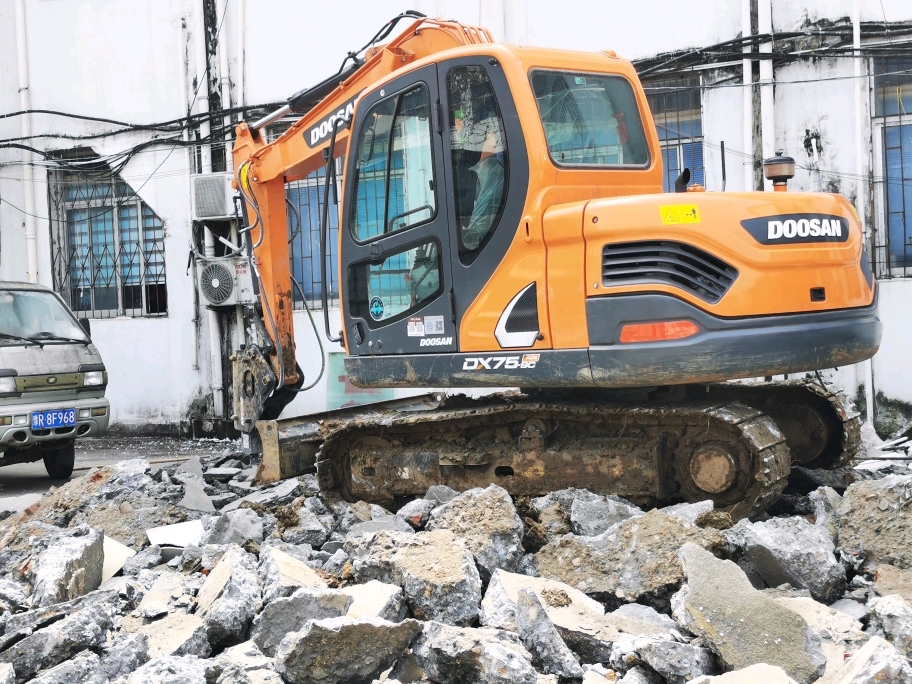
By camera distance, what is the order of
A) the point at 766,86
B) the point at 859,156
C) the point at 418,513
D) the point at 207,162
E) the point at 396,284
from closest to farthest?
the point at 418,513
the point at 396,284
the point at 859,156
the point at 766,86
the point at 207,162

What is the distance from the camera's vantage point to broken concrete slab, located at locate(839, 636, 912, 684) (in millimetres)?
2973

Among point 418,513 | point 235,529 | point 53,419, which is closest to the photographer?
point 235,529

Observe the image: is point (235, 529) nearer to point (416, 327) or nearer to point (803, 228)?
point (416, 327)

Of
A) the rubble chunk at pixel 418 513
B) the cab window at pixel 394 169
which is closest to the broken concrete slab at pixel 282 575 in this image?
the rubble chunk at pixel 418 513

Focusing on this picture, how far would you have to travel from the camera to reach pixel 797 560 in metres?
4.29

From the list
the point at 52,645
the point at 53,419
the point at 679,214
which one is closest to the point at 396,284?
the point at 679,214

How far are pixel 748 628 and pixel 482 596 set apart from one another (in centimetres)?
128

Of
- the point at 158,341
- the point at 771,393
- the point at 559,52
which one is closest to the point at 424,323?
the point at 559,52

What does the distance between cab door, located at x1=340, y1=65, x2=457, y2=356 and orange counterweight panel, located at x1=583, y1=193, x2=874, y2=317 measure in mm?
1049

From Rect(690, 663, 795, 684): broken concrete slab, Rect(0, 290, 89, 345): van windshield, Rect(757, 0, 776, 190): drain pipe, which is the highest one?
Rect(757, 0, 776, 190): drain pipe

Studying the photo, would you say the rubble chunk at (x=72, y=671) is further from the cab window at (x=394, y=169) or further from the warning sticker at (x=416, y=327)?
the cab window at (x=394, y=169)

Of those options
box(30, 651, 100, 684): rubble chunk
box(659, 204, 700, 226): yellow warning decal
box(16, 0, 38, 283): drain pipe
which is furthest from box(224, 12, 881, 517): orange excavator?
box(16, 0, 38, 283): drain pipe

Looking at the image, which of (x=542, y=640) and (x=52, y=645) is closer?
(x=542, y=640)

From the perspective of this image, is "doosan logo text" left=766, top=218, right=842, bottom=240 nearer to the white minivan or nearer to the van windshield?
the white minivan
